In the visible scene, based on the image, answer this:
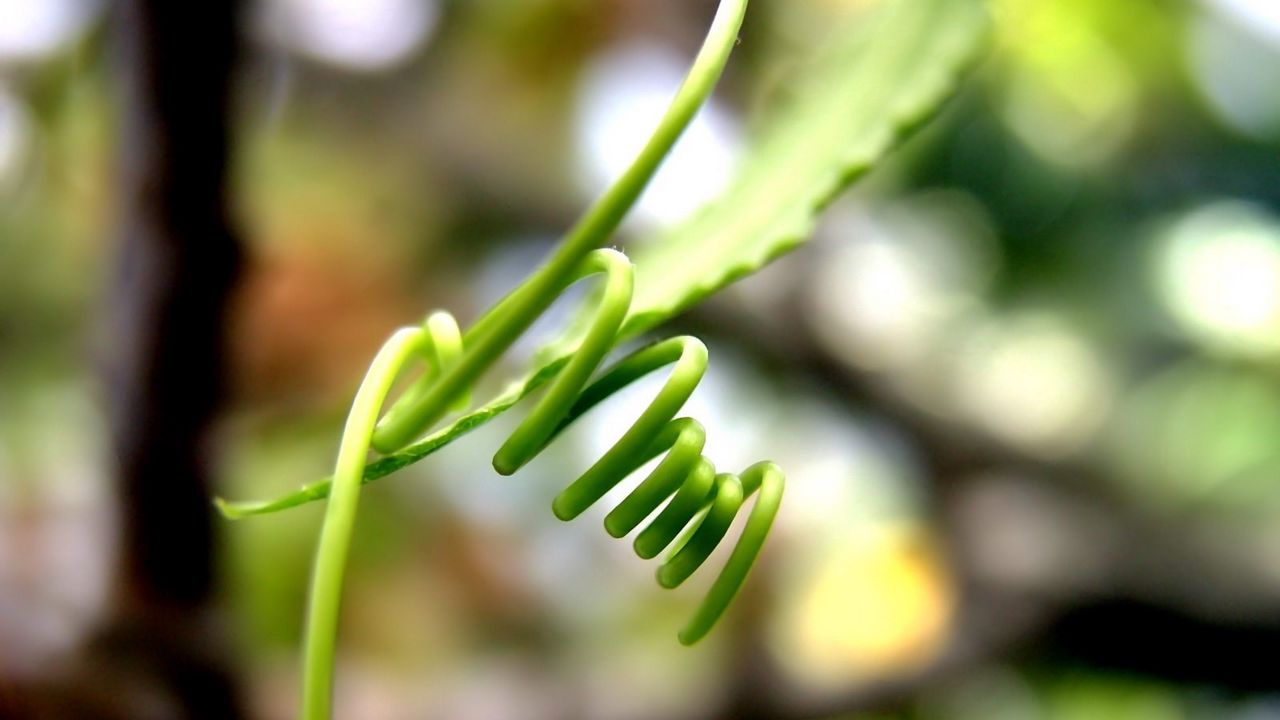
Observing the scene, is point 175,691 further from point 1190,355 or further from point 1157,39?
point 1157,39

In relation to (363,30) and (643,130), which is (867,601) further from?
(363,30)

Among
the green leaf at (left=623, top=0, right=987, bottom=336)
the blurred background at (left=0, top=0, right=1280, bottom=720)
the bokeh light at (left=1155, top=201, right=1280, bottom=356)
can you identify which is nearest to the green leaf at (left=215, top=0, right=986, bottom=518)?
the green leaf at (left=623, top=0, right=987, bottom=336)

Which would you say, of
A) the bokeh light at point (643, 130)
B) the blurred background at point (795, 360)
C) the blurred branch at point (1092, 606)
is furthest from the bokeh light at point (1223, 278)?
the bokeh light at point (643, 130)

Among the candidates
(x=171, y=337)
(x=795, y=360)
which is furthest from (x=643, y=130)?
(x=171, y=337)

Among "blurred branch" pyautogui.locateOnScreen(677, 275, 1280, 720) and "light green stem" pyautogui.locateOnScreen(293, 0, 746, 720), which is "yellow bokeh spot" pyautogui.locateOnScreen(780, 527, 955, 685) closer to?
"blurred branch" pyautogui.locateOnScreen(677, 275, 1280, 720)

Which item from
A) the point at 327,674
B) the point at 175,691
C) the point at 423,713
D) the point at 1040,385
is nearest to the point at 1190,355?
the point at 1040,385

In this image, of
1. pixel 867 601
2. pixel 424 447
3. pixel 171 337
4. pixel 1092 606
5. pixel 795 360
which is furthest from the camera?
pixel 867 601

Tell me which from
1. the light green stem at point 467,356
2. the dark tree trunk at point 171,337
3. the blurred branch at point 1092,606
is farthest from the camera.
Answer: the blurred branch at point 1092,606

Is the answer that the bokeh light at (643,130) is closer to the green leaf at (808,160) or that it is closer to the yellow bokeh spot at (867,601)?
the yellow bokeh spot at (867,601)
